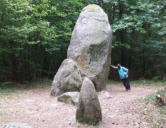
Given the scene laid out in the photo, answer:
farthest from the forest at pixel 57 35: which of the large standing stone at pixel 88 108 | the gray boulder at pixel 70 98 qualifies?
the large standing stone at pixel 88 108

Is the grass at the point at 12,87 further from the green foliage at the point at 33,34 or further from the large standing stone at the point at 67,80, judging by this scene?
the large standing stone at the point at 67,80

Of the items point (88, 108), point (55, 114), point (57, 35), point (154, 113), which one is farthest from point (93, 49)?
point (88, 108)

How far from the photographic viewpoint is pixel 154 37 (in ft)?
67.9

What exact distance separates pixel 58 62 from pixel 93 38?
11.0 metres

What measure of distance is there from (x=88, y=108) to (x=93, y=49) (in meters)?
5.49

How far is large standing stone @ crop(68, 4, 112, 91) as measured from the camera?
35.8 ft

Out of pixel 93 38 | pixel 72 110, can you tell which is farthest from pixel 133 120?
pixel 93 38

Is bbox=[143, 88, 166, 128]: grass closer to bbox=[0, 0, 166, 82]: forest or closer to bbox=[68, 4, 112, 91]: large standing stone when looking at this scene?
bbox=[68, 4, 112, 91]: large standing stone

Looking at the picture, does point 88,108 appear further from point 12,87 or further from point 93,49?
point 12,87

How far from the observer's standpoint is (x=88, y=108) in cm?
599

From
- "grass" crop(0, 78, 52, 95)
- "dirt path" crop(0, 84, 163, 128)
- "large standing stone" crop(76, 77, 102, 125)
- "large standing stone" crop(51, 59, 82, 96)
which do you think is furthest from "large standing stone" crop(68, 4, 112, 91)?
"large standing stone" crop(76, 77, 102, 125)

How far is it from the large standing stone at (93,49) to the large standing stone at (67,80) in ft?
1.76

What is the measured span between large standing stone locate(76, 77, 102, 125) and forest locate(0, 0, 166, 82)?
23.4ft

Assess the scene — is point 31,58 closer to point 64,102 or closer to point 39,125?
point 64,102
